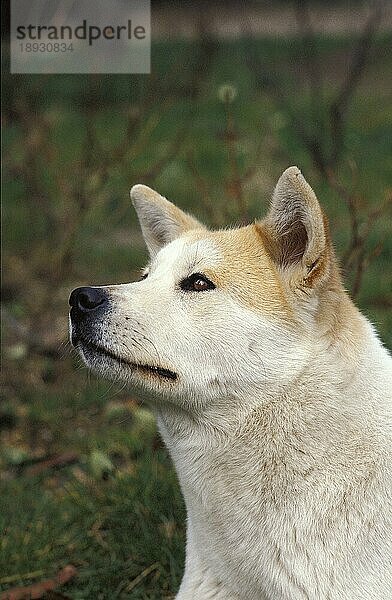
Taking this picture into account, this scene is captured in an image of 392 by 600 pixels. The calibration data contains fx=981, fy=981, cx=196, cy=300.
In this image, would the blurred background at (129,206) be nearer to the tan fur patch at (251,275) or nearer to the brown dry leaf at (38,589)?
the brown dry leaf at (38,589)

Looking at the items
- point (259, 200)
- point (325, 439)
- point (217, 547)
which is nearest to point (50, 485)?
point (217, 547)

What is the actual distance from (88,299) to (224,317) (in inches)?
16.1

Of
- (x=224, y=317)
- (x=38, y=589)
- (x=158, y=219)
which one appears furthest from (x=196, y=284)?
(x=38, y=589)

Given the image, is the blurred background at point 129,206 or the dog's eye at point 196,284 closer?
the dog's eye at point 196,284

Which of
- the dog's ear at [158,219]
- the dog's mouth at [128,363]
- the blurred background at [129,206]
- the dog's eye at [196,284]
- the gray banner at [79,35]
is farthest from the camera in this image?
the gray banner at [79,35]

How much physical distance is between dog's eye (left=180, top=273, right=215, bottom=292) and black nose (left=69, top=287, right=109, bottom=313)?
0.25m

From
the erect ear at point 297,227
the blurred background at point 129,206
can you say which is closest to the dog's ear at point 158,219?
the erect ear at point 297,227

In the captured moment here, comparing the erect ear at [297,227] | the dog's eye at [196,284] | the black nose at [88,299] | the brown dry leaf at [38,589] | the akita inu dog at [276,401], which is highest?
the erect ear at [297,227]

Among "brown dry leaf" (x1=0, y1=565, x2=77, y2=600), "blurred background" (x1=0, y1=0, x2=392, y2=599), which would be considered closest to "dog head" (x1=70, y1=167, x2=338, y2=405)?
"blurred background" (x1=0, y1=0, x2=392, y2=599)

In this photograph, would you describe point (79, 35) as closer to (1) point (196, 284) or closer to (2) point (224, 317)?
(1) point (196, 284)

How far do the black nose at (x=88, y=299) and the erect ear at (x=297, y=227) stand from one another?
0.55 metres

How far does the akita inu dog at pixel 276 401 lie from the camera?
9.42ft

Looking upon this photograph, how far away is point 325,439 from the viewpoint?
9.57ft

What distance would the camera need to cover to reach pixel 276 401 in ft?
9.53
